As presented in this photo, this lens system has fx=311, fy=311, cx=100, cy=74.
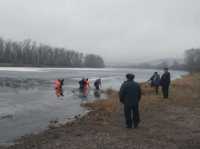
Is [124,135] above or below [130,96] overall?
below

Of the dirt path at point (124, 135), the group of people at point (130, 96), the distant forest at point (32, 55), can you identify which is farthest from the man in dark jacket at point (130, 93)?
the distant forest at point (32, 55)

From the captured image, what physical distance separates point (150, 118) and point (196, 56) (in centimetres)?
15423

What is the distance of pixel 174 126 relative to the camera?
11.6 meters

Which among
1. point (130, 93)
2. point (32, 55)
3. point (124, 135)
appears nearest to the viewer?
point (124, 135)

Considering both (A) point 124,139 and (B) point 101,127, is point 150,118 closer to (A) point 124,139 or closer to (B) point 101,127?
(B) point 101,127

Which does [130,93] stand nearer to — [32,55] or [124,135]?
[124,135]

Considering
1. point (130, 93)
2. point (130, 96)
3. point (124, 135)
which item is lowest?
point (124, 135)

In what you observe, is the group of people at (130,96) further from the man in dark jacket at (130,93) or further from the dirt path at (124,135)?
the dirt path at (124,135)

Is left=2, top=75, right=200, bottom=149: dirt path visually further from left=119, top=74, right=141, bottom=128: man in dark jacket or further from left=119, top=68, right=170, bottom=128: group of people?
left=119, top=74, right=141, bottom=128: man in dark jacket

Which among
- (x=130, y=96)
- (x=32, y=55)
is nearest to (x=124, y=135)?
(x=130, y=96)

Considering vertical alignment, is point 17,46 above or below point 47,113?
above

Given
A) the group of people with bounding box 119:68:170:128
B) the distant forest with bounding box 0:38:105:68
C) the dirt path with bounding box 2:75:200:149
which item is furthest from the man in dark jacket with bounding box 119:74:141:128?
the distant forest with bounding box 0:38:105:68

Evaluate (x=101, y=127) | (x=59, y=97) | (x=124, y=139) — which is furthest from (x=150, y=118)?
(x=59, y=97)

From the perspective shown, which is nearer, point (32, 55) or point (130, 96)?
point (130, 96)
